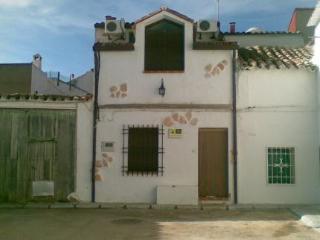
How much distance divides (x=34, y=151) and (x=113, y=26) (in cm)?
493

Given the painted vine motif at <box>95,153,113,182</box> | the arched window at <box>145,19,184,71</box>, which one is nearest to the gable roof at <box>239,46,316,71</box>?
the arched window at <box>145,19,184,71</box>

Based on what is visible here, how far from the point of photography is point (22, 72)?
31.2m

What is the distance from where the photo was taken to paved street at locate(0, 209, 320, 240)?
1037 centimetres

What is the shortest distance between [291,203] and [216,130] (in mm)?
3382

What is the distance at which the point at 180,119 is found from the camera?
50.6 ft

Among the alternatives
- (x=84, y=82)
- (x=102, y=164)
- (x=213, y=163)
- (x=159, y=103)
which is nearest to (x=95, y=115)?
(x=102, y=164)

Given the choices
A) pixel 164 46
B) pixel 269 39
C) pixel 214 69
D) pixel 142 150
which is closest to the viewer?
pixel 142 150

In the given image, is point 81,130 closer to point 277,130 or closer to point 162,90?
point 162,90

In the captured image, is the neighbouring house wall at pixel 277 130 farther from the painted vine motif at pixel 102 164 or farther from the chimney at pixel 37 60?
the chimney at pixel 37 60

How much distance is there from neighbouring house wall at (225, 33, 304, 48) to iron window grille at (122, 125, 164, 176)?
6599 mm

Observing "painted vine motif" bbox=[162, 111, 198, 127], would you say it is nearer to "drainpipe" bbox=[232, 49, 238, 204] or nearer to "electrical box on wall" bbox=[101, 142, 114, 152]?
"drainpipe" bbox=[232, 49, 238, 204]

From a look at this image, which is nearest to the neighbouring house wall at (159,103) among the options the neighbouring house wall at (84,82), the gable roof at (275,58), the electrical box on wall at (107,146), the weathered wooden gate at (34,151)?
the electrical box on wall at (107,146)

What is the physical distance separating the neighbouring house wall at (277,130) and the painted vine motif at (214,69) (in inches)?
26.1

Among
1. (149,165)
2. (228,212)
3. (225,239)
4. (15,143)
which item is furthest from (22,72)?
(225,239)
